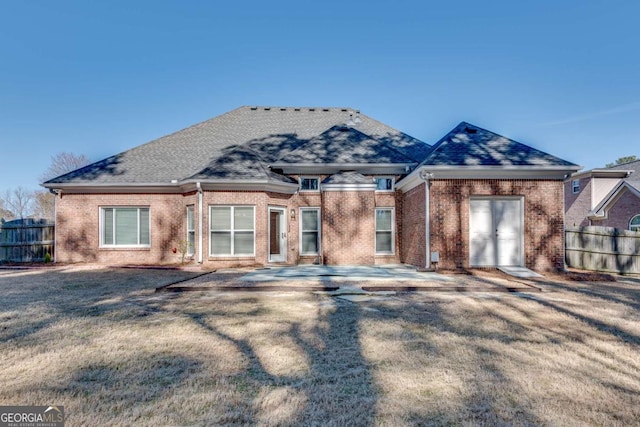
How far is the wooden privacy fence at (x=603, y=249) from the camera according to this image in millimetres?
11539

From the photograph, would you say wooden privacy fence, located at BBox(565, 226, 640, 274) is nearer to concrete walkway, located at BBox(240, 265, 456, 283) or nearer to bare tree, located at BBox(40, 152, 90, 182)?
concrete walkway, located at BBox(240, 265, 456, 283)

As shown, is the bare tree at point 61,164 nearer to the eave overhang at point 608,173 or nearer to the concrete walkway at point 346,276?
the concrete walkway at point 346,276

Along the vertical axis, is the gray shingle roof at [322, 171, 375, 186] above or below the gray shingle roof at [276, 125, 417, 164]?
below

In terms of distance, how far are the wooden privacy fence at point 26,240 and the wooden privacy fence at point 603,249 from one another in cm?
2081

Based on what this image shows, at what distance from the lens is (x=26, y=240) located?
14.3 meters

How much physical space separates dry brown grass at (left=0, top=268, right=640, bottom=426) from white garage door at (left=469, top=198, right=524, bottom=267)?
425 centimetres

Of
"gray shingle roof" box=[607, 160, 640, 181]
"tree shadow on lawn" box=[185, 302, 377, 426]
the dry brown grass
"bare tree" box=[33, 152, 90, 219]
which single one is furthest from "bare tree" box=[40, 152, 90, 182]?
"gray shingle roof" box=[607, 160, 640, 181]

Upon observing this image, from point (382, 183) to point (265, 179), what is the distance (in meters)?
5.00

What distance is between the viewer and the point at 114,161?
591 inches

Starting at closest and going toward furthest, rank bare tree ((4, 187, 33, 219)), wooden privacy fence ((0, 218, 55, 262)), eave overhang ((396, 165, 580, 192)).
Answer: eave overhang ((396, 165, 580, 192)), wooden privacy fence ((0, 218, 55, 262)), bare tree ((4, 187, 33, 219))

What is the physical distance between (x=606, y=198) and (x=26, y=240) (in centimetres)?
3204

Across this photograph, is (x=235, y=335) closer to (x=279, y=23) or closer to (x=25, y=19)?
(x=279, y=23)

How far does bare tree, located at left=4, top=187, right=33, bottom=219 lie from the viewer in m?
42.9

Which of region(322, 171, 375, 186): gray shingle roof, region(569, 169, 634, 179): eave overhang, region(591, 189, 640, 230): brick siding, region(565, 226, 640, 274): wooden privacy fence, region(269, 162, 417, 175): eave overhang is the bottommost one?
region(565, 226, 640, 274): wooden privacy fence
